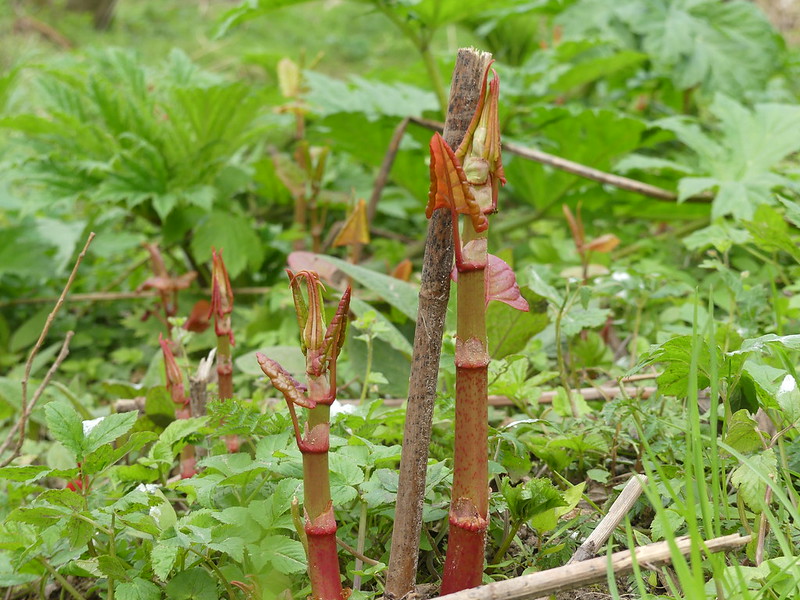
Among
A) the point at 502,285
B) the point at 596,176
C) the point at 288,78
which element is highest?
the point at 288,78

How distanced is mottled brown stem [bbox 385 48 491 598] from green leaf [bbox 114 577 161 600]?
1.09 feet

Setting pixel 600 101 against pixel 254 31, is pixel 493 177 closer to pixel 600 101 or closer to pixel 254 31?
pixel 600 101

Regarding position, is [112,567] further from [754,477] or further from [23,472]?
[754,477]

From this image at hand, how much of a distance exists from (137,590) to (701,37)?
3.24 metres

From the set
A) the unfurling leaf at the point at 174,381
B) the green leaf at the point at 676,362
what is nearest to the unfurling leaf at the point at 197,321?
the unfurling leaf at the point at 174,381

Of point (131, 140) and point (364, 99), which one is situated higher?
point (364, 99)

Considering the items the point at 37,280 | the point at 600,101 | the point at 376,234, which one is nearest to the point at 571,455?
the point at 376,234

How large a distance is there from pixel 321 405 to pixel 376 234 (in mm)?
2292

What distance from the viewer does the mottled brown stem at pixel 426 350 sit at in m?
0.93

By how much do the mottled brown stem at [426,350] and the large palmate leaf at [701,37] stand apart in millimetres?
2603

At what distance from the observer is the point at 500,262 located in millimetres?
962

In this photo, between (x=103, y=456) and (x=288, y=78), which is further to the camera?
(x=288, y=78)

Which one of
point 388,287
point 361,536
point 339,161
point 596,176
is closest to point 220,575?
point 361,536

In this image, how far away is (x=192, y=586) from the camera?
1075mm
